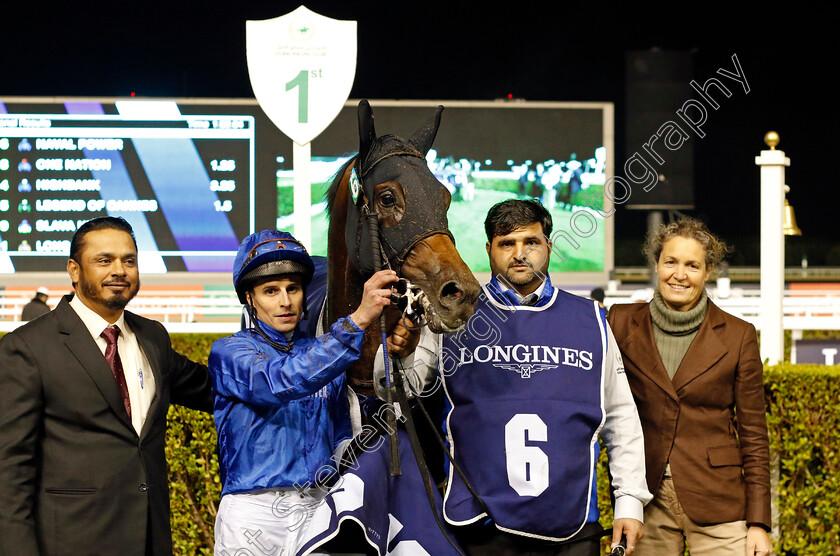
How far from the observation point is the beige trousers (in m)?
2.56

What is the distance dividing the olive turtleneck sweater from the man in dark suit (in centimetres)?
151

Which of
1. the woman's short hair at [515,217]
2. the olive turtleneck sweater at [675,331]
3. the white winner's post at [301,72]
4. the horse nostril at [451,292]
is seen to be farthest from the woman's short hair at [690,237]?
the white winner's post at [301,72]

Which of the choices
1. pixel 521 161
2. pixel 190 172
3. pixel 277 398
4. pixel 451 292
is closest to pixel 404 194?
pixel 451 292

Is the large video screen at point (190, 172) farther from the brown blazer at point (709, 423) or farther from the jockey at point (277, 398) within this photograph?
the jockey at point (277, 398)

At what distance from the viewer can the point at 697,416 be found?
2600mm

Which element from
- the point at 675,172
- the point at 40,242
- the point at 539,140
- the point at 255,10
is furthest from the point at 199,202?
the point at 255,10

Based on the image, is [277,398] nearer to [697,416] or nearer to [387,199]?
[387,199]

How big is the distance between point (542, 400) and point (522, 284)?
324mm

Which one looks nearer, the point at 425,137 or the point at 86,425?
the point at 86,425

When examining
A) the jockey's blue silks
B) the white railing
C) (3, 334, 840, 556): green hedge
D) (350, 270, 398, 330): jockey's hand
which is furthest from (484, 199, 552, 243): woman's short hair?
the white railing

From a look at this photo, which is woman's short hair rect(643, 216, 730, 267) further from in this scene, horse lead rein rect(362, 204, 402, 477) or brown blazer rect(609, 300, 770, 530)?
horse lead rein rect(362, 204, 402, 477)

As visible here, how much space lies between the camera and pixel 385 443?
88.4 inches

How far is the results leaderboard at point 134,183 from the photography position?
9.02 metres

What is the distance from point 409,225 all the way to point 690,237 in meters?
0.98
